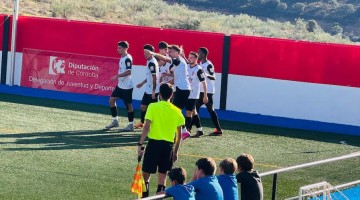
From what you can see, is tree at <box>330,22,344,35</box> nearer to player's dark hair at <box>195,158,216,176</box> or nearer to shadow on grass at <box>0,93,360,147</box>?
shadow on grass at <box>0,93,360,147</box>

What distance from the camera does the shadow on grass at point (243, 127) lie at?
68.2 ft

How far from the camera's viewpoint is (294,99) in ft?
74.6

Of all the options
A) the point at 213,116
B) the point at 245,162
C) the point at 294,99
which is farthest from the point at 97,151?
the point at 294,99

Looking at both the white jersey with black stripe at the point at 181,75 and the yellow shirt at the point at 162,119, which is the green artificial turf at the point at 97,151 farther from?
the yellow shirt at the point at 162,119

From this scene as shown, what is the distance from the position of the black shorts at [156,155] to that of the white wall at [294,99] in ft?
32.1

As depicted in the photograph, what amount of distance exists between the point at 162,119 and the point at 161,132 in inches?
7.2

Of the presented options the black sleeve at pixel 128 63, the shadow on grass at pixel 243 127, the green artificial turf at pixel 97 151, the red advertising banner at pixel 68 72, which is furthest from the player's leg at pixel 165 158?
Answer: the red advertising banner at pixel 68 72

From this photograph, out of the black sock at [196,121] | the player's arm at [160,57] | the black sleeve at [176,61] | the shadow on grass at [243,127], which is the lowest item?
the shadow on grass at [243,127]

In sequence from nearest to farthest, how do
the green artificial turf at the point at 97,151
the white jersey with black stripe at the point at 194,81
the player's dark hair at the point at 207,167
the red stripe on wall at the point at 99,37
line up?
the player's dark hair at the point at 207,167 → the green artificial turf at the point at 97,151 → the white jersey with black stripe at the point at 194,81 → the red stripe on wall at the point at 99,37

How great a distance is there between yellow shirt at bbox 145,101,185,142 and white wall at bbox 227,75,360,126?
9848 mm

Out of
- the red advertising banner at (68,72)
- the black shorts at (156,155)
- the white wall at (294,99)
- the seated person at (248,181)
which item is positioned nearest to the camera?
the seated person at (248,181)

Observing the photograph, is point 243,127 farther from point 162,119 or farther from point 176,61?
point 162,119

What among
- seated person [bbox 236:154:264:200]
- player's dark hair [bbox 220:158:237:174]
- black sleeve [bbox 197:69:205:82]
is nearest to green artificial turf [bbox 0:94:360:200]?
black sleeve [bbox 197:69:205:82]

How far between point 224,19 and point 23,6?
36.4ft
